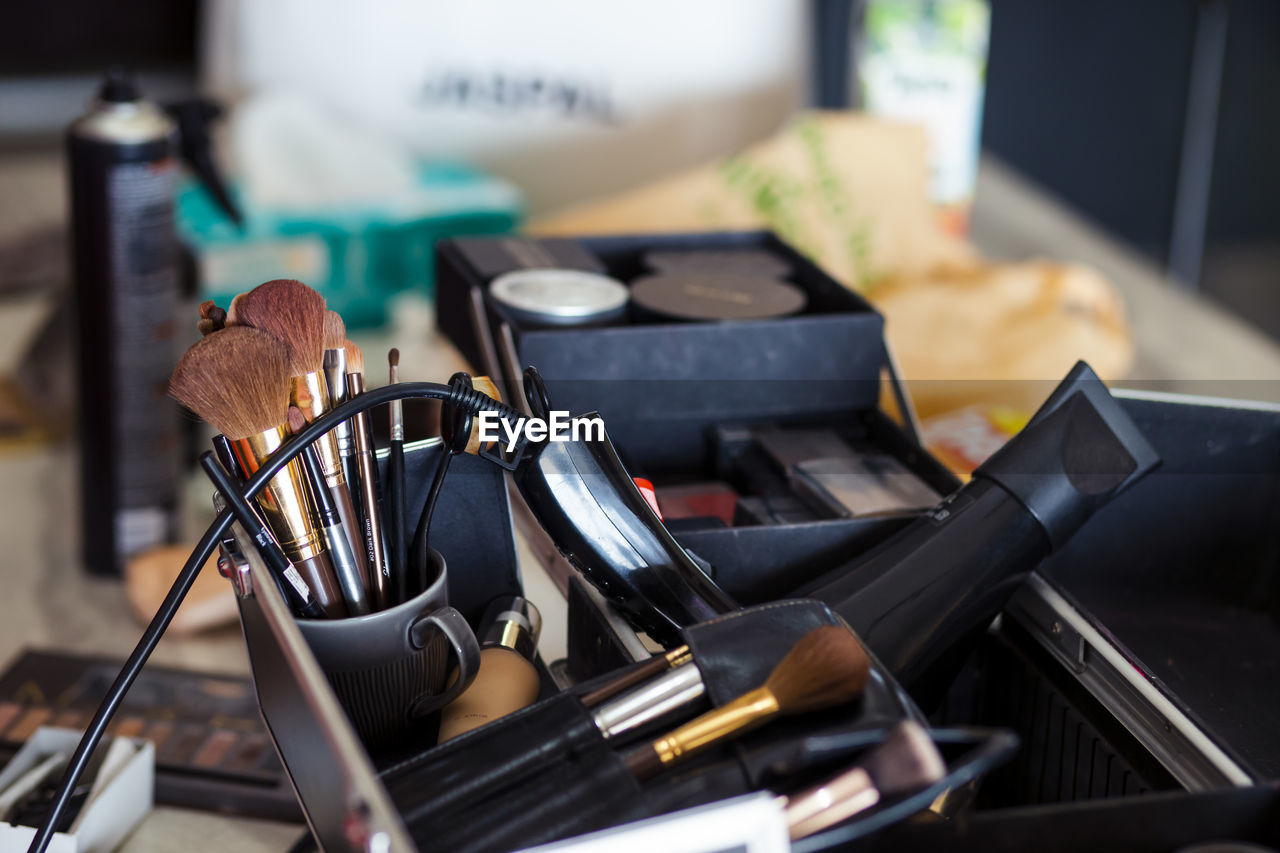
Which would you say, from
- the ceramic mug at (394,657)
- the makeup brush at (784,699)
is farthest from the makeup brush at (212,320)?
the makeup brush at (784,699)

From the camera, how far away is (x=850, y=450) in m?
0.64

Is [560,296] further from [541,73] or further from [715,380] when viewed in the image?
[541,73]

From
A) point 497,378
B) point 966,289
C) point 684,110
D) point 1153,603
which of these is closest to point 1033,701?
point 1153,603

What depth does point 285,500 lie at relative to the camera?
0.44 m

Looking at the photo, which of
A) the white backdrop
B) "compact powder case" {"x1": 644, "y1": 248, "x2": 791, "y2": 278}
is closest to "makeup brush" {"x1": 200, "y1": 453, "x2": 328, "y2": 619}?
"compact powder case" {"x1": 644, "y1": 248, "x2": 791, "y2": 278}

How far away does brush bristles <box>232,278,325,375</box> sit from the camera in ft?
1.41

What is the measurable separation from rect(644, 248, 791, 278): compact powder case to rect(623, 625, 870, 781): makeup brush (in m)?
0.38

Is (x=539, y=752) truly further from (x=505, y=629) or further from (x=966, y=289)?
(x=966, y=289)

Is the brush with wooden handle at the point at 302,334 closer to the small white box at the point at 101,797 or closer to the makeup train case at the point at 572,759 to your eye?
the makeup train case at the point at 572,759

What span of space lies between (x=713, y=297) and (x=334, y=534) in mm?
301

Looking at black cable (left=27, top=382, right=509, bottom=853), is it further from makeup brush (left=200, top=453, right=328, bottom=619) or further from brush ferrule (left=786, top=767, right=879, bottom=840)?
brush ferrule (left=786, top=767, right=879, bottom=840)

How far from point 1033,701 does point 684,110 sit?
1164mm

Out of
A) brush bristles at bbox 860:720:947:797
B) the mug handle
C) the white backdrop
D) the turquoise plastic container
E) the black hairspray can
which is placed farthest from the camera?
the white backdrop


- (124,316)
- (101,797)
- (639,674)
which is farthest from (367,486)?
(124,316)
